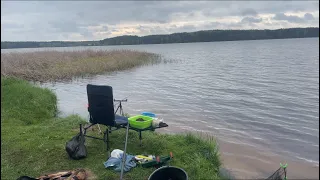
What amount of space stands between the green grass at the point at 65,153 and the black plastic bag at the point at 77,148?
96 millimetres

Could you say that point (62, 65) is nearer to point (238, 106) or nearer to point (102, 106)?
point (238, 106)

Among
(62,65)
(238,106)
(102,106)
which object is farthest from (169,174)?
(62,65)

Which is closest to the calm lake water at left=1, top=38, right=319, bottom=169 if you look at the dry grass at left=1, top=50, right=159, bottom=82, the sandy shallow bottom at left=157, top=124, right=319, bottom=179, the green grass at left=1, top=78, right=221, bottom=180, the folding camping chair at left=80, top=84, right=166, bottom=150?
the sandy shallow bottom at left=157, top=124, right=319, bottom=179

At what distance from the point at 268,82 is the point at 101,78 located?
11.9 meters

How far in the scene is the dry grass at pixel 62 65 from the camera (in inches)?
838

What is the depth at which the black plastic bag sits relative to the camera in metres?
5.54

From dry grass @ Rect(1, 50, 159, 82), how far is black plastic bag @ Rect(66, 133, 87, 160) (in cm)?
1448

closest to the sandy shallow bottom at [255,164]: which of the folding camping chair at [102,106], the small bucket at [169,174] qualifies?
the small bucket at [169,174]

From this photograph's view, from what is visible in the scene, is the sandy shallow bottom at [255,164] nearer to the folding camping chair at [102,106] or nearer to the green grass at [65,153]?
the green grass at [65,153]

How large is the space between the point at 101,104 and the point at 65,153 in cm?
122

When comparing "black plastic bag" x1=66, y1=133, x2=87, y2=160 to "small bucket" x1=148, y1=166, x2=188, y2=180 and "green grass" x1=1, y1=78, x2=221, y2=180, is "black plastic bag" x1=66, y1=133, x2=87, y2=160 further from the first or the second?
"small bucket" x1=148, y1=166, x2=188, y2=180

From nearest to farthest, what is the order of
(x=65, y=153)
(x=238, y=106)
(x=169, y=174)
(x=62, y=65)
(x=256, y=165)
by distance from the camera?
(x=169, y=174), (x=65, y=153), (x=256, y=165), (x=238, y=106), (x=62, y=65)

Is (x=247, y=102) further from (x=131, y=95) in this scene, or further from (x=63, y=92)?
(x=63, y=92)

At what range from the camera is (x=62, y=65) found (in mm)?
25281
